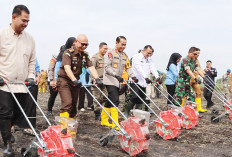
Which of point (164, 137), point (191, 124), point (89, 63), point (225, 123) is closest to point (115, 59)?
point (89, 63)

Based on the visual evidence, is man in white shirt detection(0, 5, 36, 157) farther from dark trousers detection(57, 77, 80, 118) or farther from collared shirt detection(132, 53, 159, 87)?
collared shirt detection(132, 53, 159, 87)

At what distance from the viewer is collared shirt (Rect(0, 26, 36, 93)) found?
3.66 m

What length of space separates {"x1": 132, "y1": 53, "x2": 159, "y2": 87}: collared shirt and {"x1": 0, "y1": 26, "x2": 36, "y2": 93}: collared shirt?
3.47 metres

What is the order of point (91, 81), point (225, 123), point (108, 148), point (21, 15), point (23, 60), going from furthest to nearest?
point (91, 81), point (225, 123), point (108, 148), point (23, 60), point (21, 15)

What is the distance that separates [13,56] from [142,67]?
399 cm

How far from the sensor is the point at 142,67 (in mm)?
7039

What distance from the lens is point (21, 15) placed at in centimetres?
361

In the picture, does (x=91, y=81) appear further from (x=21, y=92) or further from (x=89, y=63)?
(x=21, y=92)

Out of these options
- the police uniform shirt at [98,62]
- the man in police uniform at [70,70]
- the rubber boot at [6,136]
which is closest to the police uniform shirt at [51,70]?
the police uniform shirt at [98,62]

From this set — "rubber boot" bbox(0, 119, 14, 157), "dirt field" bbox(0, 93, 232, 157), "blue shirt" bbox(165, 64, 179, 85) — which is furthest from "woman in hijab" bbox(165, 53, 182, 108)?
"rubber boot" bbox(0, 119, 14, 157)

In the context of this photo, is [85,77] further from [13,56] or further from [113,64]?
[13,56]

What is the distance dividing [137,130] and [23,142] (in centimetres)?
209

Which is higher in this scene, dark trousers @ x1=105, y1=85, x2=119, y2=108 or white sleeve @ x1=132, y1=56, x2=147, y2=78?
white sleeve @ x1=132, y1=56, x2=147, y2=78

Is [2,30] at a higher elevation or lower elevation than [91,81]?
higher
